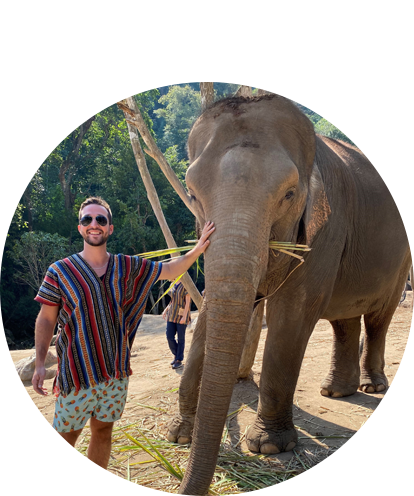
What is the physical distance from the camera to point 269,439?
10.3 feet

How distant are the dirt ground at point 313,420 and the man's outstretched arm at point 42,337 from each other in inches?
53.4

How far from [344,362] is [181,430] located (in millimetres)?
1905

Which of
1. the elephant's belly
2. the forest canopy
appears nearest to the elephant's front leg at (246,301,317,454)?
the elephant's belly

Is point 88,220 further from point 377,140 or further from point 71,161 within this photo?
point 377,140

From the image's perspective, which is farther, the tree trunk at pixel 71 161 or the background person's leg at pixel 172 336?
the tree trunk at pixel 71 161

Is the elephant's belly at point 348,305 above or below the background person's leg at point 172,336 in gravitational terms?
above

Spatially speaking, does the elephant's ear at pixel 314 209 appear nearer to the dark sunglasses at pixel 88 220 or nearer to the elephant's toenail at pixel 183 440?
the dark sunglasses at pixel 88 220

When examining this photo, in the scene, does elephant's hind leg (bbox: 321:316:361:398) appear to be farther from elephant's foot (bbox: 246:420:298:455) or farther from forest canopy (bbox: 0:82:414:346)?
forest canopy (bbox: 0:82:414:346)

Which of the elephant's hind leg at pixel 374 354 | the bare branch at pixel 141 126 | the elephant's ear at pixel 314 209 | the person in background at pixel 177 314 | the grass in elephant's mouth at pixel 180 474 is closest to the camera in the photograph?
the grass in elephant's mouth at pixel 180 474

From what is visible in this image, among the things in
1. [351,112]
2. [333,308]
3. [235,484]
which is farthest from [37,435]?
[351,112]

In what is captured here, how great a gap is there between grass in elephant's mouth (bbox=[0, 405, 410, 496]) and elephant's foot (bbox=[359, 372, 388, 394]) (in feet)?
5.23

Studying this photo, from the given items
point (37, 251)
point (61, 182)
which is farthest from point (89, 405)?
point (61, 182)

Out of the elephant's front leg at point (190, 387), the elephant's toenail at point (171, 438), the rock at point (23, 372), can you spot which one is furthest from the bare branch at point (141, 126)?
the rock at point (23, 372)

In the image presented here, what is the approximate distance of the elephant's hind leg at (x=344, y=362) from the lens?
14.5 ft
